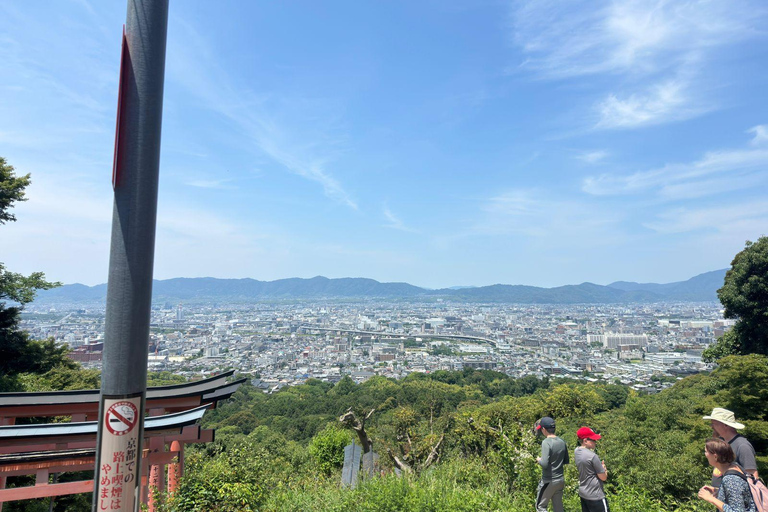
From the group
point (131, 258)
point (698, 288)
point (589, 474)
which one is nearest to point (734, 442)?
point (589, 474)

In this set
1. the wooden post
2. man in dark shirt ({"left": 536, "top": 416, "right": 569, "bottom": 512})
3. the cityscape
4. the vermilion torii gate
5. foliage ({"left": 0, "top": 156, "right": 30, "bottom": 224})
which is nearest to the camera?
the vermilion torii gate

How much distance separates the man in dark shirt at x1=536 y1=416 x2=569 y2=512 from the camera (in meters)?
2.80

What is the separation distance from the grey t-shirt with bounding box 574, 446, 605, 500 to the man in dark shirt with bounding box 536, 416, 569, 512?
0.37 feet

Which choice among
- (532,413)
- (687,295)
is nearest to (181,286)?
(532,413)

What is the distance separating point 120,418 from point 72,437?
186 cm

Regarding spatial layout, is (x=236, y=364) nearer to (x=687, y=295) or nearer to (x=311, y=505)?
(x=311, y=505)

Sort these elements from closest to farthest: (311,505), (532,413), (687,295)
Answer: (311,505)
(532,413)
(687,295)

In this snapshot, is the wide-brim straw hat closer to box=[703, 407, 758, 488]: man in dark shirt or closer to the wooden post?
box=[703, 407, 758, 488]: man in dark shirt

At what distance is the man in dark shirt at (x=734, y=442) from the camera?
7.63 feet

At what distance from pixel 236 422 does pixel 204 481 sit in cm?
2085

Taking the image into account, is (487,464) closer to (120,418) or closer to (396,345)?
(120,418)

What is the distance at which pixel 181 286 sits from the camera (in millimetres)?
161375

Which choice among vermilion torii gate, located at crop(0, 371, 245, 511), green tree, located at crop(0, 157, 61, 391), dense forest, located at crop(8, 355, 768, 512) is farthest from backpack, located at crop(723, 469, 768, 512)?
green tree, located at crop(0, 157, 61, 391)

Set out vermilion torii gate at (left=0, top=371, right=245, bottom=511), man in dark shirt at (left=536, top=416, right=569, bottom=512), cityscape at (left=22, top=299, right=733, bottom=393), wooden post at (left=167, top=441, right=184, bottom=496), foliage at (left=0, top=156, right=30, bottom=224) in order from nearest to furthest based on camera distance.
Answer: vermilion torii gate at (left=0, top=371, right=245, bottom=511), man in dark shirt at (left=536, top=416, right=569, bottom=512), wooden post at (left=167, top=441, right=184, bottom=496), foliage at (left=0, top=156, right=30, bottom=224), cityscape at (left=22, top=299, right=733, bottom=393)
